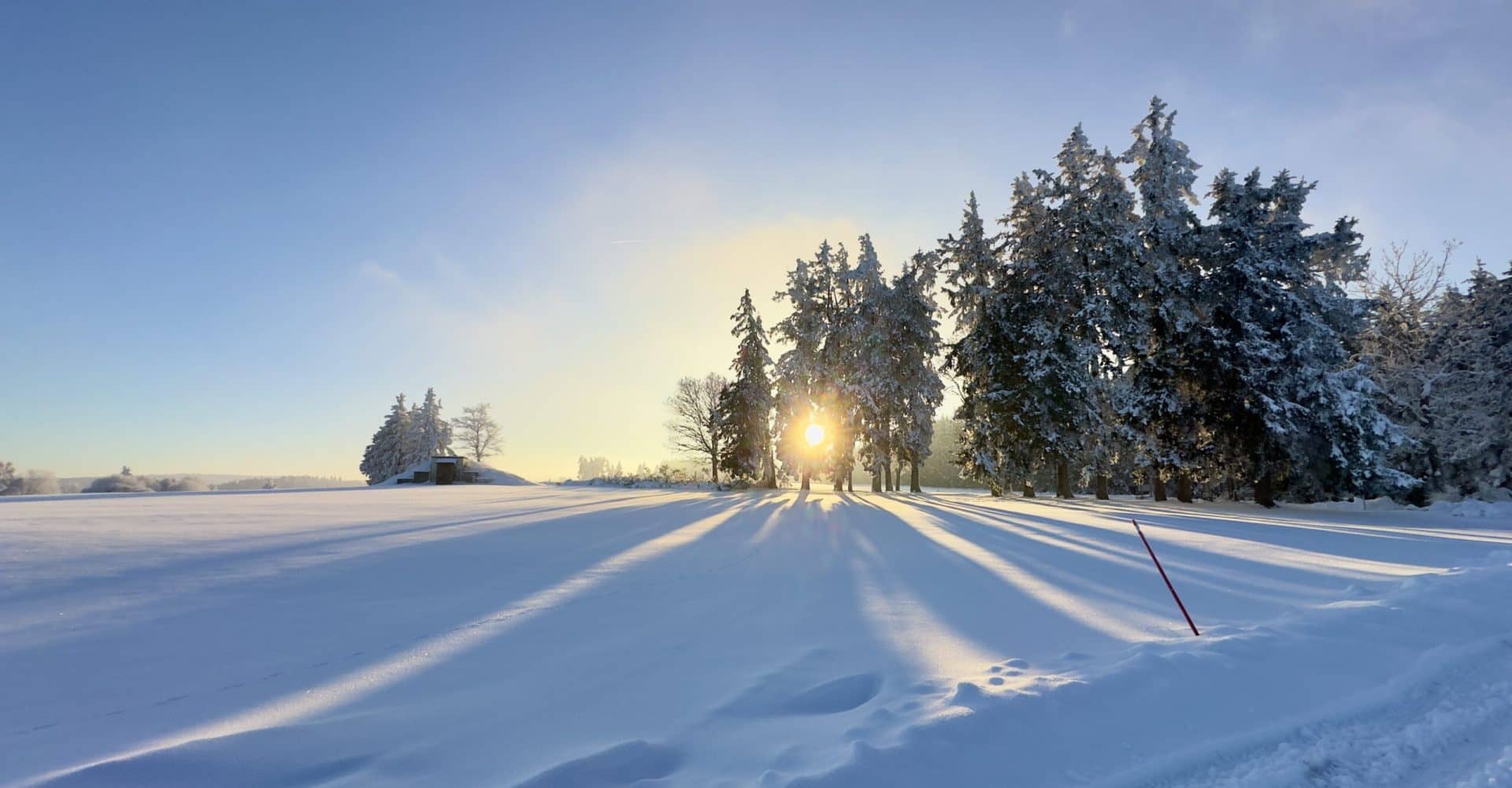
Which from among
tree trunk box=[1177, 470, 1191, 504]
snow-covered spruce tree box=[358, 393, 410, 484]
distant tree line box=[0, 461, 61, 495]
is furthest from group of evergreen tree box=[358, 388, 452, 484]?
tree trunk box=[1177, 470, 1191, 504]

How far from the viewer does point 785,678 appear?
169 inches

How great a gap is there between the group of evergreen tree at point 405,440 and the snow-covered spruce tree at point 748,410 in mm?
36848

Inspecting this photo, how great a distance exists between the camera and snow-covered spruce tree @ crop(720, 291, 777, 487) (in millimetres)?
37375

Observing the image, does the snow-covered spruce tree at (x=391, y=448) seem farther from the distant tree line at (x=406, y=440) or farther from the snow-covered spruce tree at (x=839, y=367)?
the snow-covered spruce tree at (x=839, y=367)

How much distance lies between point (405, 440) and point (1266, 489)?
65891 millimetres

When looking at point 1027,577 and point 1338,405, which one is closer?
point 1027,577

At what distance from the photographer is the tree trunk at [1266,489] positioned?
72.8 feet

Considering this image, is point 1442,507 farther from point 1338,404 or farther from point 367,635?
point 367,635

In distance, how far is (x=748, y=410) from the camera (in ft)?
125

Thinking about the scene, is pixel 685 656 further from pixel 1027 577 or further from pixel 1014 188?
pixel 1014 188

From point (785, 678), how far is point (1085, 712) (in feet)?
6.04

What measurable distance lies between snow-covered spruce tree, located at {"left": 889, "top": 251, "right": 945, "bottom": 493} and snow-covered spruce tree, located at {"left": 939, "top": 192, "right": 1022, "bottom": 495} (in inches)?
82.3

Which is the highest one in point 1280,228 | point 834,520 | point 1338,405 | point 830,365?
point 1280,228

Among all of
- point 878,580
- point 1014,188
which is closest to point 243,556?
point 878,580
